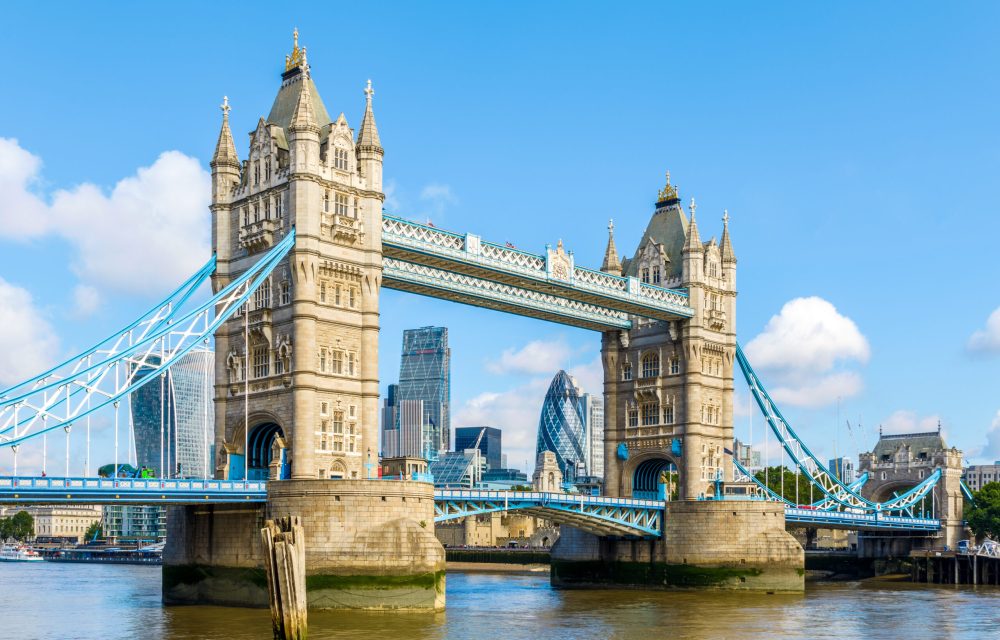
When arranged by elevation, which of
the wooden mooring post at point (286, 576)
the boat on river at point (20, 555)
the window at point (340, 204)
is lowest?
the boat on river at point (20, 555)

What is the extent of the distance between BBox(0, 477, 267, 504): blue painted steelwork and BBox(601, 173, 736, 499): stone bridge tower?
33.8 meters

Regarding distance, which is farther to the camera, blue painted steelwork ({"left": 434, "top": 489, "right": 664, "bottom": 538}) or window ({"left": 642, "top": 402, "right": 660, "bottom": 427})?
window ({"left": 642, "top": 402, "right": 660, "bottom": 427})

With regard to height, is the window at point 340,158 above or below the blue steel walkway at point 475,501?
above

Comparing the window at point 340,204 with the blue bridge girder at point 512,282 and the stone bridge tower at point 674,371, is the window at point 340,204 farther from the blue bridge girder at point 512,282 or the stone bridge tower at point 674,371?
the stone bridge tower at point 674,371

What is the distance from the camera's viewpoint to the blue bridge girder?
66.4 metres

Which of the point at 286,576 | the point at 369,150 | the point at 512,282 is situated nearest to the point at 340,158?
the point at 369,150

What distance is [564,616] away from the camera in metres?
58.7

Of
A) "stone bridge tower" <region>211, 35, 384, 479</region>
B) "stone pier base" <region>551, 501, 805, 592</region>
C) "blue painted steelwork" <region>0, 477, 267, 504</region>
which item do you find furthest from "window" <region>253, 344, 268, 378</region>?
"stone pier base" <region>551, 501, 805, 592</region>

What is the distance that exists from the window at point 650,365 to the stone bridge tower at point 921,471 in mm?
35028

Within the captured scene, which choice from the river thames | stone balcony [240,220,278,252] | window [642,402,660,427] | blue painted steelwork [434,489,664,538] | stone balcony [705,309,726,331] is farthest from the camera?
stone balcony [705,309,726,331]

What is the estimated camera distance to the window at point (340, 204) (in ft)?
203

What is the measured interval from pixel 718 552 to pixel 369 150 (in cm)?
3174

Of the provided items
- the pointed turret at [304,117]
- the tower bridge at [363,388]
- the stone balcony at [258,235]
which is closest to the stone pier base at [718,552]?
the tower bridge at [363,388]

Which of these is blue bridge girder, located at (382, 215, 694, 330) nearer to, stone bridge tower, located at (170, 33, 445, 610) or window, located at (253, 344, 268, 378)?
stone bridge tower, located at (170, 33, 445, 610)
